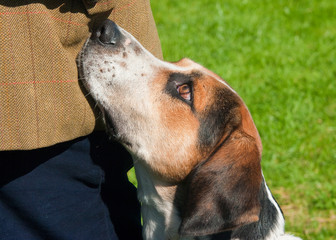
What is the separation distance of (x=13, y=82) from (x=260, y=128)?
4193 millimetres

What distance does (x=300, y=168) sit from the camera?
5.80 m

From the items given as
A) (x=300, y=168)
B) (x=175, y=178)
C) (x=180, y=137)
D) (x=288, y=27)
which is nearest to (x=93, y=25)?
(x=180, y=137)

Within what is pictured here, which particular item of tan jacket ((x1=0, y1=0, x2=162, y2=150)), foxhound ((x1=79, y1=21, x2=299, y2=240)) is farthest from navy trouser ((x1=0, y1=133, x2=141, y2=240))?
tan jacket ((x1=0, y1=0, x2=162, y2=150))

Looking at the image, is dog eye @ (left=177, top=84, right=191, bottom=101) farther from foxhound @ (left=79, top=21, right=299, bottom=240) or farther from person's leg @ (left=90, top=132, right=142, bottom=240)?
person's leg @ (left=90, top=132, right=142, bottom=240)

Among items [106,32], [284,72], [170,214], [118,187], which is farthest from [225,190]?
[284,72]

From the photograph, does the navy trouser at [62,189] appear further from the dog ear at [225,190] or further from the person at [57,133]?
the dog ear at [225,190]

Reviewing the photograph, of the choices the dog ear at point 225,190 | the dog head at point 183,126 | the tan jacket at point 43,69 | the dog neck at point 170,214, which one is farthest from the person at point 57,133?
the dog ear at point 225,190

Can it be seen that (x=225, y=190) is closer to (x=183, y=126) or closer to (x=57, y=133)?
(x=183, y=126)

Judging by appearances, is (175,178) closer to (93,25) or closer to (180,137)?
(180,137)

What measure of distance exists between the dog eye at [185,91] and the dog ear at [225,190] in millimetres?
397

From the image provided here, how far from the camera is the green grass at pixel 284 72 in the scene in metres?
5.50

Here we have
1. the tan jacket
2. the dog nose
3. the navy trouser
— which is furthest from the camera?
the navy trouser

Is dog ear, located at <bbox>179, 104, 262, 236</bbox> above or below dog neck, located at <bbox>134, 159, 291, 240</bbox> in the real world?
above

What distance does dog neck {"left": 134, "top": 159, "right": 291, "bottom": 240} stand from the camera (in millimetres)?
3254
